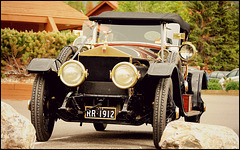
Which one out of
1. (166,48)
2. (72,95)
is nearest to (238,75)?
(166,48)

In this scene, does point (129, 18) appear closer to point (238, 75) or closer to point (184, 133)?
point (184, 133)

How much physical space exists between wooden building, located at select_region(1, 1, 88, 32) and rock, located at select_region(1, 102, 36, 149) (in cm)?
1798

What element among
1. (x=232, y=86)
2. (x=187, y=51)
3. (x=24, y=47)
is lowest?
(x=232, y=86)

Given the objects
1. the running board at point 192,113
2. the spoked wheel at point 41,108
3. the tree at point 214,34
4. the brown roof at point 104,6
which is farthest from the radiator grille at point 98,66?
the brown roof at point 104,6

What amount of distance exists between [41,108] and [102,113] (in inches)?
34.0

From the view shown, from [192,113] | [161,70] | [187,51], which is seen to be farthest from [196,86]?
[161,70]

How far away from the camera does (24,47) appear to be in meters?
17.3

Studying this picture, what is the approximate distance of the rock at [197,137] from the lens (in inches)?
221

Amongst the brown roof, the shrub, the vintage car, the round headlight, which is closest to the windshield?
the vintage car

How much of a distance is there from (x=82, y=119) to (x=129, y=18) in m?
2.25

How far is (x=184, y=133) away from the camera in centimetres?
574

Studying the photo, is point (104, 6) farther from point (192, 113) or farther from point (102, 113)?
point (102, 113)

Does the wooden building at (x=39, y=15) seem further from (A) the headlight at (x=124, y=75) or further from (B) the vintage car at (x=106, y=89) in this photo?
(A) the headlight at (x=124, y=75)

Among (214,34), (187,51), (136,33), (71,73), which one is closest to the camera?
(71,73)
